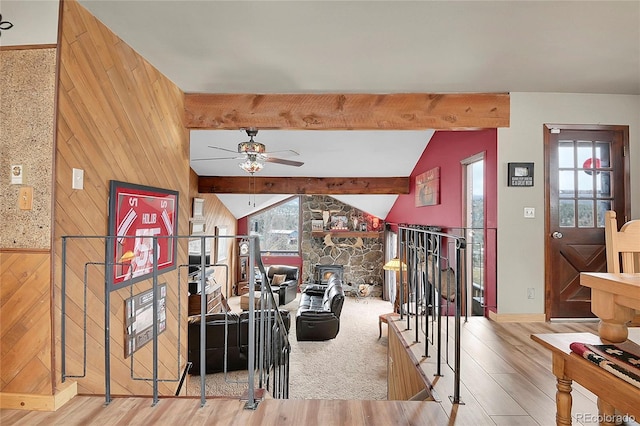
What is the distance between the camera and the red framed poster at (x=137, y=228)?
2367 millimetres

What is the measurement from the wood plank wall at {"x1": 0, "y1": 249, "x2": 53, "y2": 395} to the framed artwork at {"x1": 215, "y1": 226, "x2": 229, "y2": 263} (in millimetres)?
7150

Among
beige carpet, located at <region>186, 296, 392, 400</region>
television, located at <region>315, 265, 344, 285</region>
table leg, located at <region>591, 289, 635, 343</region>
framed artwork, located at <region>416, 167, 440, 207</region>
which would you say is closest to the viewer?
table leg, located at <region>591, 289, 635, 343</region>

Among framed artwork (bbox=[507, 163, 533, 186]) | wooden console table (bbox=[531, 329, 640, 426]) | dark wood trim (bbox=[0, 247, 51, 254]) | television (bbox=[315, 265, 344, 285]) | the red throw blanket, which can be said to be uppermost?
framed artwork (bbox=[507, 163, 533, 186])

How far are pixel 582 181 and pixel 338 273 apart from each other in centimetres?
729

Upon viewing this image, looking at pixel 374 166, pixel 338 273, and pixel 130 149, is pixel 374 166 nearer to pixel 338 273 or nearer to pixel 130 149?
pixel 338 273

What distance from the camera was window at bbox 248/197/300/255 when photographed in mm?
10828

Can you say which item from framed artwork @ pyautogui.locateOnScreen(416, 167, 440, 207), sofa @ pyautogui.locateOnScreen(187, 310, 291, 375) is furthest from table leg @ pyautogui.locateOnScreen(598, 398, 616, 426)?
framed artwork @ pyautogui.locateOnScreen(416, 167, 440, 207)

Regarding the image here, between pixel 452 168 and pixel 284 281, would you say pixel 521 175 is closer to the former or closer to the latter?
pixel 452 168

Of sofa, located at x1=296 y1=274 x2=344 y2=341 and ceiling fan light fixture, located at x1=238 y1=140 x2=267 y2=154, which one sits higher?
ceiling fan light fixture, located at x1=238 y1=140 x2=267 y2=154

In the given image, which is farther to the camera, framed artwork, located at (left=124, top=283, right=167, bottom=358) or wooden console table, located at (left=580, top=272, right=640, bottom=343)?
framed artwork, located at (left=124, top=283, right=167, bottom=358)

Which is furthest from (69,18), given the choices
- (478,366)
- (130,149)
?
(478,366)

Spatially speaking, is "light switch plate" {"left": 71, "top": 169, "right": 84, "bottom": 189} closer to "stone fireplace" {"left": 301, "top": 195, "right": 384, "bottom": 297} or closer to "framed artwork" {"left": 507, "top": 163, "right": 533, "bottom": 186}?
"framed artwork" {"left": 507, "top": 163, "right": 533, "bottom": 186}

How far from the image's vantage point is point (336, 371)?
528 centimetres

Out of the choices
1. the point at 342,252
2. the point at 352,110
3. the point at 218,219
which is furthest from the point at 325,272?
the point at 352,110
